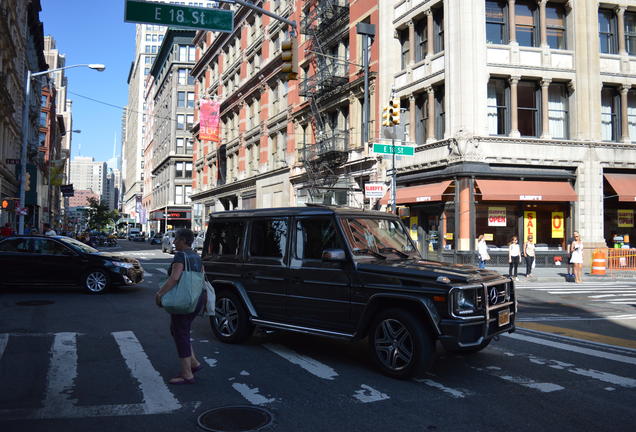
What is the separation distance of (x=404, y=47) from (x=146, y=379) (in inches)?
969

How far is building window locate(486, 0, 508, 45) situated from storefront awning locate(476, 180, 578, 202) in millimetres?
6689

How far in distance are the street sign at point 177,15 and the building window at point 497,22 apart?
16.0 metres

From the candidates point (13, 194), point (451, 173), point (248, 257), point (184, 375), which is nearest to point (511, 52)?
point (451, 173)

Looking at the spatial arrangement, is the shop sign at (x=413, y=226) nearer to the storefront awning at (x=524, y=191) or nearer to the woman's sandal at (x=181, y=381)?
the storefront awning at (x=524, y=191)

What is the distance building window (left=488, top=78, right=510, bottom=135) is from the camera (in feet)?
76.3

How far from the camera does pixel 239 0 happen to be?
11375 millimetres

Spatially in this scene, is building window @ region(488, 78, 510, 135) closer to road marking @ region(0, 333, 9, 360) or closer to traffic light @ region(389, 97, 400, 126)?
traffic light @ region(389, 97, 400, 126)

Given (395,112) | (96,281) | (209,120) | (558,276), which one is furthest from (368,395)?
(209,120)

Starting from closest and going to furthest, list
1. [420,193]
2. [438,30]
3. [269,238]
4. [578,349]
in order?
[269,238] < [578,349] < [420,193] < [438,30]

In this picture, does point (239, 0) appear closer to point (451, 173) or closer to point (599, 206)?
point (451, 173)

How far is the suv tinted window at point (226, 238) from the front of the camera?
7770 millimetres

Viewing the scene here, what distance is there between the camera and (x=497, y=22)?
23.4m

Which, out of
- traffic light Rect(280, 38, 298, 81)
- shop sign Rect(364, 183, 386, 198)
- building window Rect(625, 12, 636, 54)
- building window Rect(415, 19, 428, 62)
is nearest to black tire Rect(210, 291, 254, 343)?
traffic light Rect(280, 38, 298, 81)

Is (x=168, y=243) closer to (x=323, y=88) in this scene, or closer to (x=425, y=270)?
(x=323, y=88)
